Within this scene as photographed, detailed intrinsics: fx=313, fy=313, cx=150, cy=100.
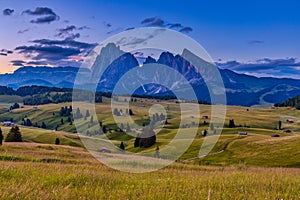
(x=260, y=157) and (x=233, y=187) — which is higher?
(x=233, y=187)

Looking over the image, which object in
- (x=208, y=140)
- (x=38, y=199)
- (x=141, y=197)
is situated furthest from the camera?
(x=208, y=140)

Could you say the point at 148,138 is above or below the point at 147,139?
above

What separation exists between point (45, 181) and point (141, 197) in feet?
10.5

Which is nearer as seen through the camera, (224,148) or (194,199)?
(194,199)

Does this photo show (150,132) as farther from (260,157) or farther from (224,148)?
(260,157)

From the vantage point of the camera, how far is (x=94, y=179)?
10.2 meters

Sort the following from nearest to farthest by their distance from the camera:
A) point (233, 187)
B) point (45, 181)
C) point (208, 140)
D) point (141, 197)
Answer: point (141, 197)
point (45, 181)
point (233, 187)
point (208, 140)

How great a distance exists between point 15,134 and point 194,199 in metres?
142

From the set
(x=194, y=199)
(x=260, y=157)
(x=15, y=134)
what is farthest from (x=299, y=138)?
(x=194, y=199)

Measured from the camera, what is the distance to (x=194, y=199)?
772 centimetres

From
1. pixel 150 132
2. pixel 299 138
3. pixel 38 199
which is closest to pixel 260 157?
pixel 299 138

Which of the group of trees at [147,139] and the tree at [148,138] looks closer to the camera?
the tree at [148,138]

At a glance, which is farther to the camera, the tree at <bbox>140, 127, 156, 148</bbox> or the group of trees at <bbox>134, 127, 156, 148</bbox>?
the group of trees at <bbox>134, 127, 156, 148</bbox>

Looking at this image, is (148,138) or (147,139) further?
(147,139)
